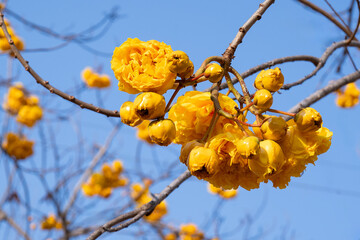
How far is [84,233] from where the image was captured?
4.34m

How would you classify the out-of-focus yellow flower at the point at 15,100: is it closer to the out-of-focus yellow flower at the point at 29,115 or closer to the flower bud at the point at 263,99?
the out-of-focus yellow flower at the point at 29,115

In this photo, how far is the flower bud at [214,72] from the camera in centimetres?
87

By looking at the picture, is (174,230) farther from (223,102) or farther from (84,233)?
(223,102)

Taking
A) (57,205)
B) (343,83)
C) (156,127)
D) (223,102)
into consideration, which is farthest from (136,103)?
(57,205)

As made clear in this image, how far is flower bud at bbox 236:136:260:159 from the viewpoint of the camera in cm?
83

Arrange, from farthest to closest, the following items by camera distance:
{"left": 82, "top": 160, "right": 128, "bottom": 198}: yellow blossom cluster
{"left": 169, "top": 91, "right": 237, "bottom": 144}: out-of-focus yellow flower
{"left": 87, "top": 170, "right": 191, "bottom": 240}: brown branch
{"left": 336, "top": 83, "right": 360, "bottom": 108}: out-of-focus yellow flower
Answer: {"left": 336, "top": 83, "right": 360, "bottom": 108}: out-of-focus yellow flower → {"left": 82, "top": 160, "right": 128, "bottom": 198}: yellow blossom cluster → {"left": 87, "top": 170, "right": 191, "bottom": 240}: brown branch → {"left": 169, "top": 91, "right": 237, "bottom": 144}: out-of-focus yellow flower

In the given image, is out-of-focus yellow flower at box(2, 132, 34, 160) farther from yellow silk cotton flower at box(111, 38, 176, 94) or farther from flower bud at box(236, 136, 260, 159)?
flower bud at box(236, 136, 260, 159)

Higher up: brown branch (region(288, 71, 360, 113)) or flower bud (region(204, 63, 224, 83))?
brown branch (region(288, 71, 360, 113))

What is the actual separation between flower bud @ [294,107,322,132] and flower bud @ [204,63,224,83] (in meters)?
0.20

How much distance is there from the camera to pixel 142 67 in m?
0.94

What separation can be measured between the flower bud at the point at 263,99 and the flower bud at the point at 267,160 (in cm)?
8

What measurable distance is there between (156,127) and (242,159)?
0.67ft

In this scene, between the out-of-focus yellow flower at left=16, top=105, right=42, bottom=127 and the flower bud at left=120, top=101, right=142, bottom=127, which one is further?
the out-of-focus yellow flower at left=16, top=105, right=42, bottom=127

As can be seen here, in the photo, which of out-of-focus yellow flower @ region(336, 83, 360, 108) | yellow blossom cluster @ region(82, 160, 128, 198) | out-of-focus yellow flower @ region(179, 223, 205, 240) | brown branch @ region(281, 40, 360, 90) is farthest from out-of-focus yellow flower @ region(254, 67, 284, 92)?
out-of-focus yellow flower @ region(336, 83, 360, 108)
